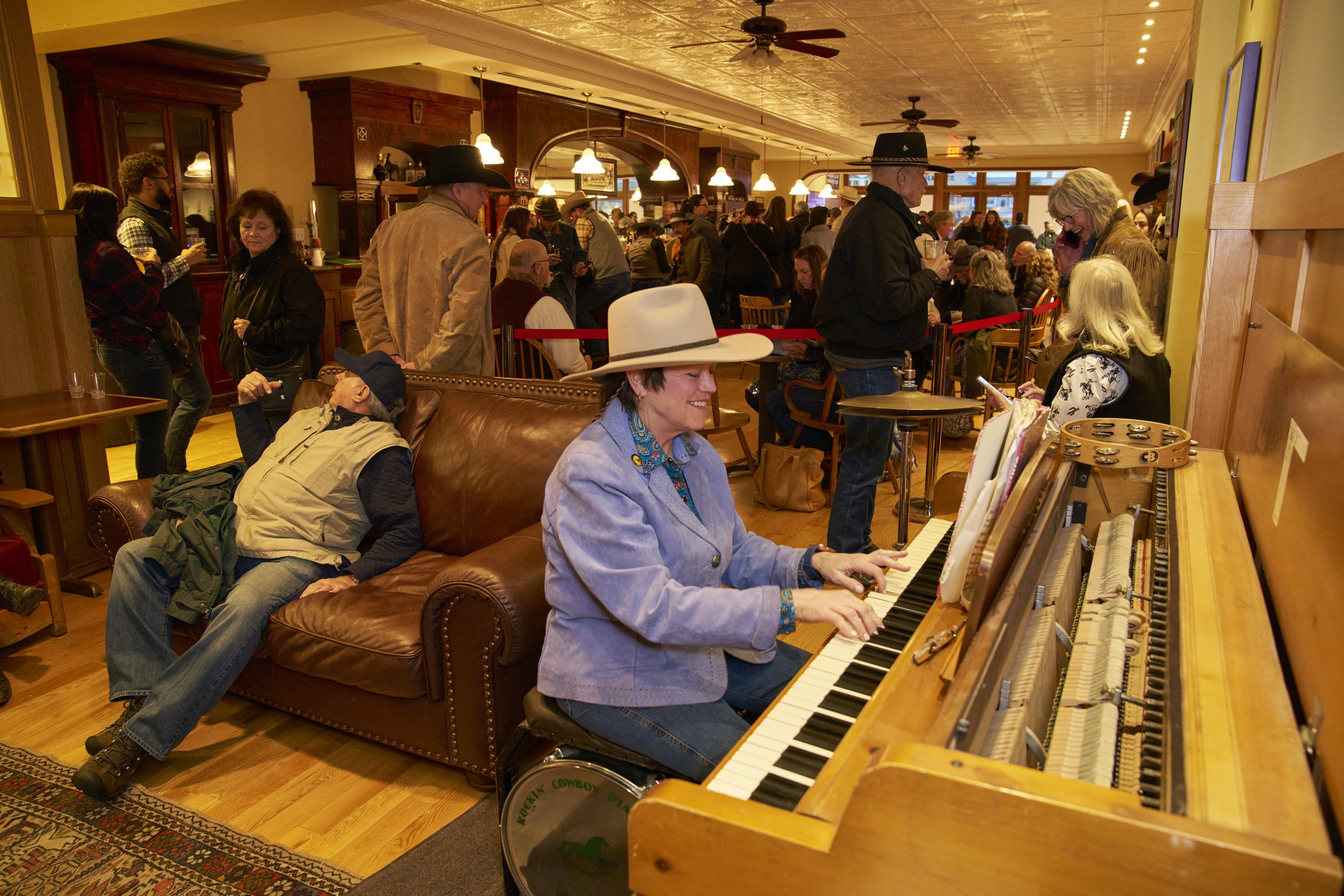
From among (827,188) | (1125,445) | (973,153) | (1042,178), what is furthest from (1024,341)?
(1042,178)

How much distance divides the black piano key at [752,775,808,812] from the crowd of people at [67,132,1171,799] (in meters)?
0.37

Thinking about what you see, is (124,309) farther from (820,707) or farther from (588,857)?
(820,707)

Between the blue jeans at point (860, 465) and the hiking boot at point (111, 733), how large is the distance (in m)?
2.41

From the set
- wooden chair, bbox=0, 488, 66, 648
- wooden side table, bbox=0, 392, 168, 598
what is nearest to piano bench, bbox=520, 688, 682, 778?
wooden chair, bbox=0, 488, 66, 648

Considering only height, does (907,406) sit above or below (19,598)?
above

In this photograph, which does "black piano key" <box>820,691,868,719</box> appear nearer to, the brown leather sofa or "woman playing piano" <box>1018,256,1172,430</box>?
the brown leather sofa

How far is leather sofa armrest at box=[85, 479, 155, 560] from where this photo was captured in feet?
9.21

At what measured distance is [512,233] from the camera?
20.0 ft

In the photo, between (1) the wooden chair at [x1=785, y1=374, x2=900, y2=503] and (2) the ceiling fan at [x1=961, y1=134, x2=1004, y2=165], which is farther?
(2) the ceiling fan at [x1=961, y1=134, x2=1004, y2=165]

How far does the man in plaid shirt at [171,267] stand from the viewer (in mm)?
4719

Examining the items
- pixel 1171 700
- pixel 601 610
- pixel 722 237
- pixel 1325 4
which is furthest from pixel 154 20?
pixel 1171 700

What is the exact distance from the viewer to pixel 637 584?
1530 millimetres

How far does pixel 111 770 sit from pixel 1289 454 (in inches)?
105

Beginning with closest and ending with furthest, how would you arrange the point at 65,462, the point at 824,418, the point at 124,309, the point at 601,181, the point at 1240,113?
1. the point at 1240,113
2. the point at 65,462
3. the point at 124,309
4. the point at 824,418
5. the point at 601,181
